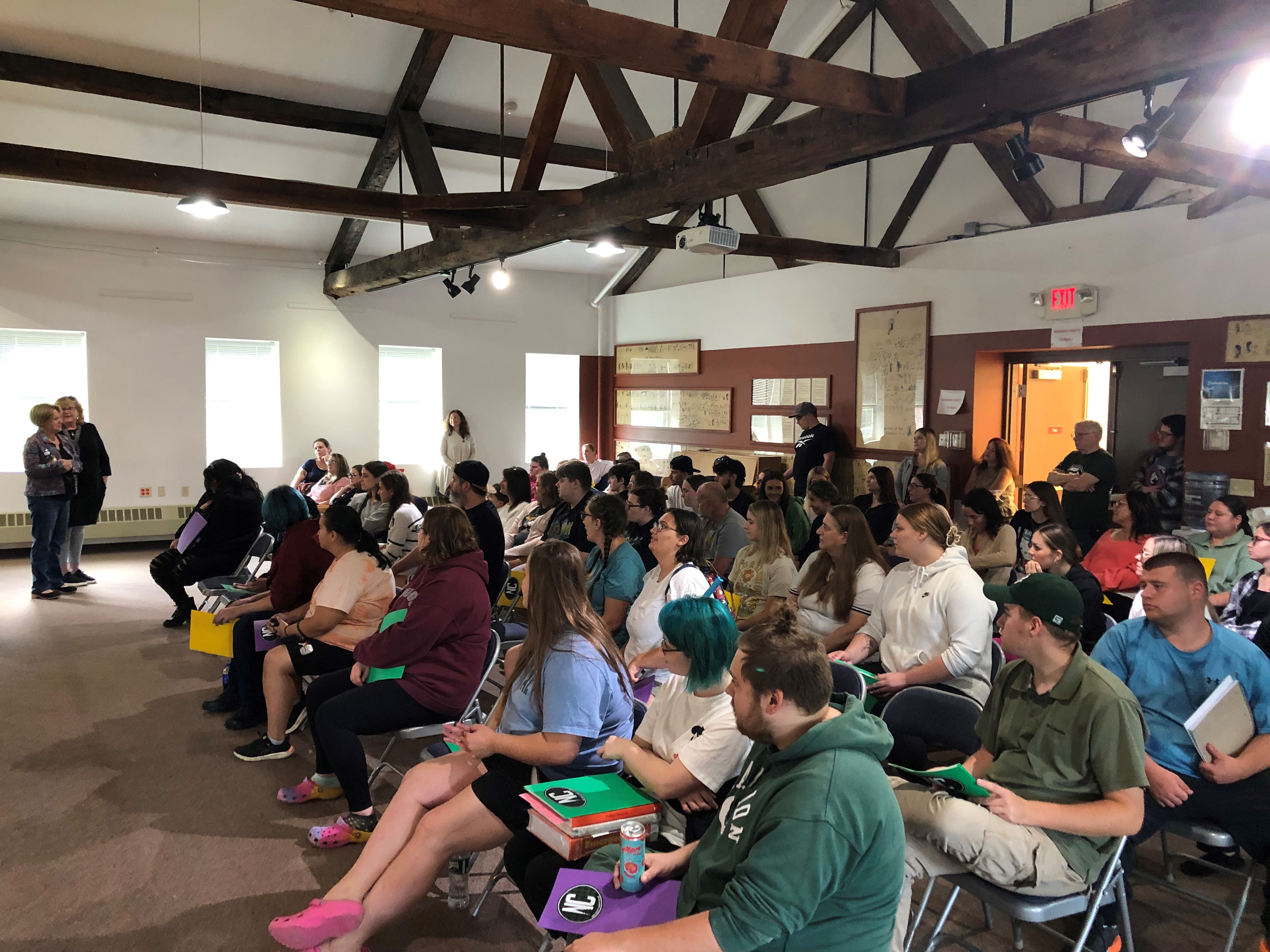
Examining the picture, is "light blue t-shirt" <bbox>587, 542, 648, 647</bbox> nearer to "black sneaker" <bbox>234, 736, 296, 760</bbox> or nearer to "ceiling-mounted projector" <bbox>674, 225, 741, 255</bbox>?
"black sneaker" <bbox>234, 736, 296, 760</bbox>

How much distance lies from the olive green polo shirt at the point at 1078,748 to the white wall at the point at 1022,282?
493 centimetres

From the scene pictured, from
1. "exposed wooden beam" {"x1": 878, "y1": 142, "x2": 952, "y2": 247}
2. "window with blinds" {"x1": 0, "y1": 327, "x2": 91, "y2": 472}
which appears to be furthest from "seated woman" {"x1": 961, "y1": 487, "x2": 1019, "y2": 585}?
"window with blinds" {"x1": 0, "y1": 327, "x2": 91, "y2": 472}

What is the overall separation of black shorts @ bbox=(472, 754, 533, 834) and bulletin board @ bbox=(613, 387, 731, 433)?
802 cm

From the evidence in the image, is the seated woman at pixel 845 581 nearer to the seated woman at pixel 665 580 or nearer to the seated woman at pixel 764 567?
the seated woman at pixel 764 567

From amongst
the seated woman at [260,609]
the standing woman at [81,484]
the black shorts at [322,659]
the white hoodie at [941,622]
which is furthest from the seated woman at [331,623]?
the standing woman at [81,484]

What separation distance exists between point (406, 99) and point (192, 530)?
15.0ft

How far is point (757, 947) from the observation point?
1651 millimetres

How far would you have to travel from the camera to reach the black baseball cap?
16.5 feet

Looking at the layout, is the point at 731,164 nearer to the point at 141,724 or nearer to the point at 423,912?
the point at 423,912

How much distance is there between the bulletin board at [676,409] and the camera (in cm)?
1051

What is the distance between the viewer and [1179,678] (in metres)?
2.76

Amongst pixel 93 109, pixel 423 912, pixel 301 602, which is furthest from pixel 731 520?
pixel 93 109

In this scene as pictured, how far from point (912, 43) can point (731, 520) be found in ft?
9.00

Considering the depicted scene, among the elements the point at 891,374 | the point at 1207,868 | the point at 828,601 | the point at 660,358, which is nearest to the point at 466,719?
the point at 828,601
